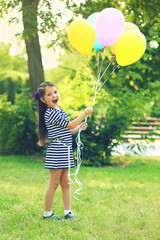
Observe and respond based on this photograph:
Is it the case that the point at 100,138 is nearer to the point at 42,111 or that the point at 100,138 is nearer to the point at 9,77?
the point at 42,111

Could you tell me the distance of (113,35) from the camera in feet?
11.7

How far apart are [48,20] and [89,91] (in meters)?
1.88

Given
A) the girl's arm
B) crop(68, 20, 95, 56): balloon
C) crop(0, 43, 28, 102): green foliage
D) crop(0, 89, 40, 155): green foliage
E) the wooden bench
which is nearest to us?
the girl's arm

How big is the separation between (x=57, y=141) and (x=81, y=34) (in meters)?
1.22

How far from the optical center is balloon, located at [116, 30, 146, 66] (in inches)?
132

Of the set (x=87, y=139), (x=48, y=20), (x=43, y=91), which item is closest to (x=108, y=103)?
(x=87, y=139)

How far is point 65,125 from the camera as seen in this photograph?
3.20 m

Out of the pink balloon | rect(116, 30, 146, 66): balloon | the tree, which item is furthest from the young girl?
the tree

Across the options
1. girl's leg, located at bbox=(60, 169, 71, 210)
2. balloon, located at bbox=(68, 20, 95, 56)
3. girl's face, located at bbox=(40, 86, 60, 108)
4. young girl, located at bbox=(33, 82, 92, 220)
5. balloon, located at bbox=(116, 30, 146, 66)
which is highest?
balloon, located at bbox=(68, 20, 95, 56)

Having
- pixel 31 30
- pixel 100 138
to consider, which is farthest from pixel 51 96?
pixel 31 30

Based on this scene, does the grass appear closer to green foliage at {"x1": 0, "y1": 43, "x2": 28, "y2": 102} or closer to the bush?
the bush

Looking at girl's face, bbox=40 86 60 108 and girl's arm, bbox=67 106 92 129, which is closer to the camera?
girl's arm, bbox=67 106 92 129

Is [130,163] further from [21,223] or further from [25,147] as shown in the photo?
[21,223]

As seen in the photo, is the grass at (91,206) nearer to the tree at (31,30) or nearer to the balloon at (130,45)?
the balloon at (130,45)
